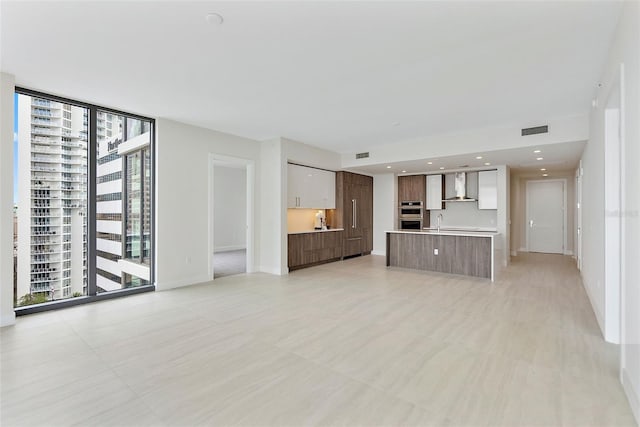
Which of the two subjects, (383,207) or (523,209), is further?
(523,209)

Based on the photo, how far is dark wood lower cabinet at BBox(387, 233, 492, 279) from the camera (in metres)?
6.05

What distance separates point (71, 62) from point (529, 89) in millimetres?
5247

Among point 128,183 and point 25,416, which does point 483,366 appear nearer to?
point 25,416

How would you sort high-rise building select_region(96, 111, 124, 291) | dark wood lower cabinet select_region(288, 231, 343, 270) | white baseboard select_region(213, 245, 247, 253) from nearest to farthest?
high-rise building select_region(96, 111, 124, 291), dark wood lower cabinet select_region(288, 231, 343, 270), white baseboard select_region(213, 245, 247, 253)

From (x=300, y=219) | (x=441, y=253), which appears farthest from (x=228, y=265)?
(x=441, y=253)

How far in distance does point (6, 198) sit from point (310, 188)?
5.17 m

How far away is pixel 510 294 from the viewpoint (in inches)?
189

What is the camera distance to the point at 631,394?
2025 mm

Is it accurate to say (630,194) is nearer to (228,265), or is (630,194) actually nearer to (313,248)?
(313,248)

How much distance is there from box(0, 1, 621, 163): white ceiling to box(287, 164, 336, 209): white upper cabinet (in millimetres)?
2243

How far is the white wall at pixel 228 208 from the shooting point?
406 inches

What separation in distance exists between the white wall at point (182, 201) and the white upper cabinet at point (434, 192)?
5.77 metres

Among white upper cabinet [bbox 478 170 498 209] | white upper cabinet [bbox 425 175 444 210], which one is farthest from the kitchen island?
white upper cabinet [bbox 425 175 444 210]

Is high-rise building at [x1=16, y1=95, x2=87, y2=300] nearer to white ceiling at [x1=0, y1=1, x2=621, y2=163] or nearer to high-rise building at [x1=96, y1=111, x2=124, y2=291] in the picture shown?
high-rise building at [x1=96, y1=111, x2=124, y2=291]
